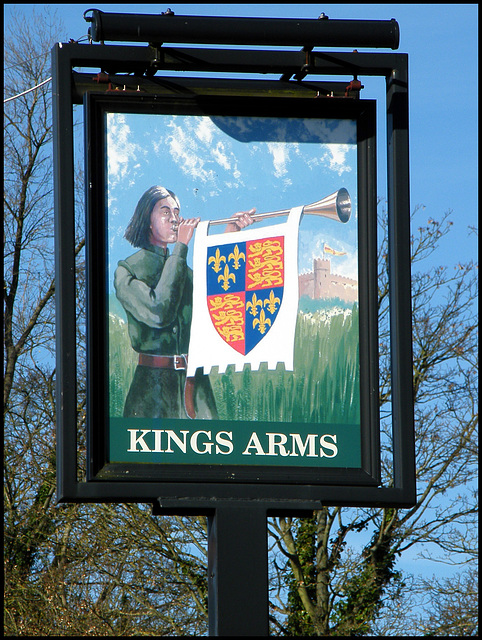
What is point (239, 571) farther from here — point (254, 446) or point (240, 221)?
point (240, 221)

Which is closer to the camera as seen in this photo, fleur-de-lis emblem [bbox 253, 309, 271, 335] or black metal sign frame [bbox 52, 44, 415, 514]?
black metal sign frame [bbox 52, 44, 415, 514]

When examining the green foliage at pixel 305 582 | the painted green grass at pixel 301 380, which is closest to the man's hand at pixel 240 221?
the painted green grass at pixel 301 380

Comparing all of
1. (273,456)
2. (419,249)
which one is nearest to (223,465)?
(273,456)

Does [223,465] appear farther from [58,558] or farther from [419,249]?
[419,249]

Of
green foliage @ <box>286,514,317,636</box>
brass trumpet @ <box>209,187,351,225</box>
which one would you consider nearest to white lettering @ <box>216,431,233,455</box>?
brass trumpet @ <box>209,187,351,225</box>

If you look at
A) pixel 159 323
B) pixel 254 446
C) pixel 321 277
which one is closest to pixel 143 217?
pixel 159 323

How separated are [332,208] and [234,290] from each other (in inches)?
22.5

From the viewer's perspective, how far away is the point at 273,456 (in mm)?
4375

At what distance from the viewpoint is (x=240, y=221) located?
4641 millimetres

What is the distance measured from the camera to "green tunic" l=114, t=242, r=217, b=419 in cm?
438

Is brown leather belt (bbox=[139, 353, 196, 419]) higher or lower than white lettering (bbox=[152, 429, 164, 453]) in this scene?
higher

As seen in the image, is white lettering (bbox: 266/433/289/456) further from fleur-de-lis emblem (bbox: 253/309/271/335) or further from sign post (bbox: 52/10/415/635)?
fleur-de-lis emblem (bbox: 253/309/271/335)

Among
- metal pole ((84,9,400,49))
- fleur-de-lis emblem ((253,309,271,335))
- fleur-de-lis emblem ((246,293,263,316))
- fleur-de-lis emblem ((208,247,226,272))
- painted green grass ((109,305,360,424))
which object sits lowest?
painted green grass ((109,305,360,424))

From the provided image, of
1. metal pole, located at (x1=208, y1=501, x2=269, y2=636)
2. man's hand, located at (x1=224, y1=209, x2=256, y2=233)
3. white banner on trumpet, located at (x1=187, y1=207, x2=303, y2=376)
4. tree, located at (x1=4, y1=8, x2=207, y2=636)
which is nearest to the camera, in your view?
metal pole, located at (x1=208, y1=501, x2=269, y2=636)
